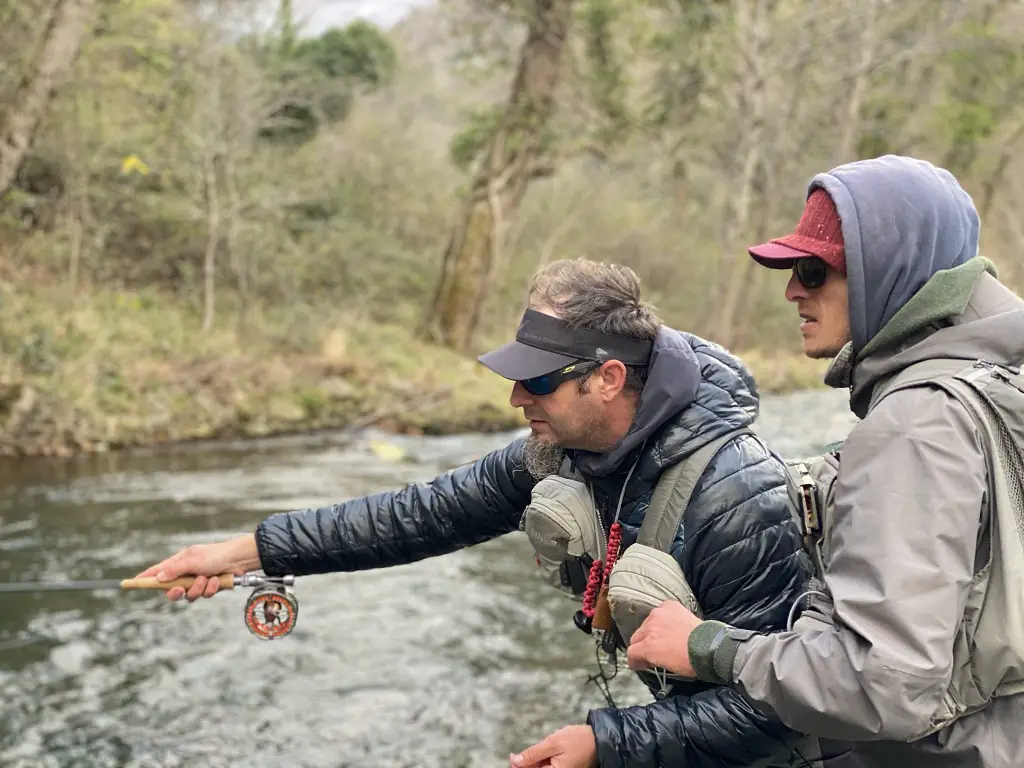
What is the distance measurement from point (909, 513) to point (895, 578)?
0.11m

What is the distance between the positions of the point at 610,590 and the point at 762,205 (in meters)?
23.9

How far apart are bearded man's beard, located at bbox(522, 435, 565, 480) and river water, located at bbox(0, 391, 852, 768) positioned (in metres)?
2.13

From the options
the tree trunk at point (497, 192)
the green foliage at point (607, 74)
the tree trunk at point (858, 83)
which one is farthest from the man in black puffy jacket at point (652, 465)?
the tree trunk at point (858, 83)

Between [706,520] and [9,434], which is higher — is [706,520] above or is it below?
above

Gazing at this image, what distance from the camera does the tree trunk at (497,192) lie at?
18.6 meters

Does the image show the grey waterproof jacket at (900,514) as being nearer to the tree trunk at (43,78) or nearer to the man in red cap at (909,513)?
the man in red cap at (909,513)

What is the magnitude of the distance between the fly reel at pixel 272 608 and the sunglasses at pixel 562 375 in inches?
56.7

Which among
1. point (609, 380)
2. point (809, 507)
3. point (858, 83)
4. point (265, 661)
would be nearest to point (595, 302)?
point (609, 380)

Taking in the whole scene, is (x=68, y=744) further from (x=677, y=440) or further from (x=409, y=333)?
(x=409, y=333)

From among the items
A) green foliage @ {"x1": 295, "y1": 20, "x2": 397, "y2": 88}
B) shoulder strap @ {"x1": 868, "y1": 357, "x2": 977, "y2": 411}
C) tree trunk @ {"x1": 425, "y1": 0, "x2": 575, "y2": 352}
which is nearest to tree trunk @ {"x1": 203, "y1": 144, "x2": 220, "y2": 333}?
tree trunk @ {"x1": 425, "y1": 0, "x2": 575, "y2": 352}

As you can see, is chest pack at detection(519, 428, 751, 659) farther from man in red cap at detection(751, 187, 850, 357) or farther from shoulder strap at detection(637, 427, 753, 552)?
man in red cap at detection(751, 187, 850, 357)

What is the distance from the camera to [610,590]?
2189 millimetres

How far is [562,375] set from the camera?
248cm

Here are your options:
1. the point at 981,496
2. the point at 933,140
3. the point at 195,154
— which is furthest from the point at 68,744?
the point at 933,140
